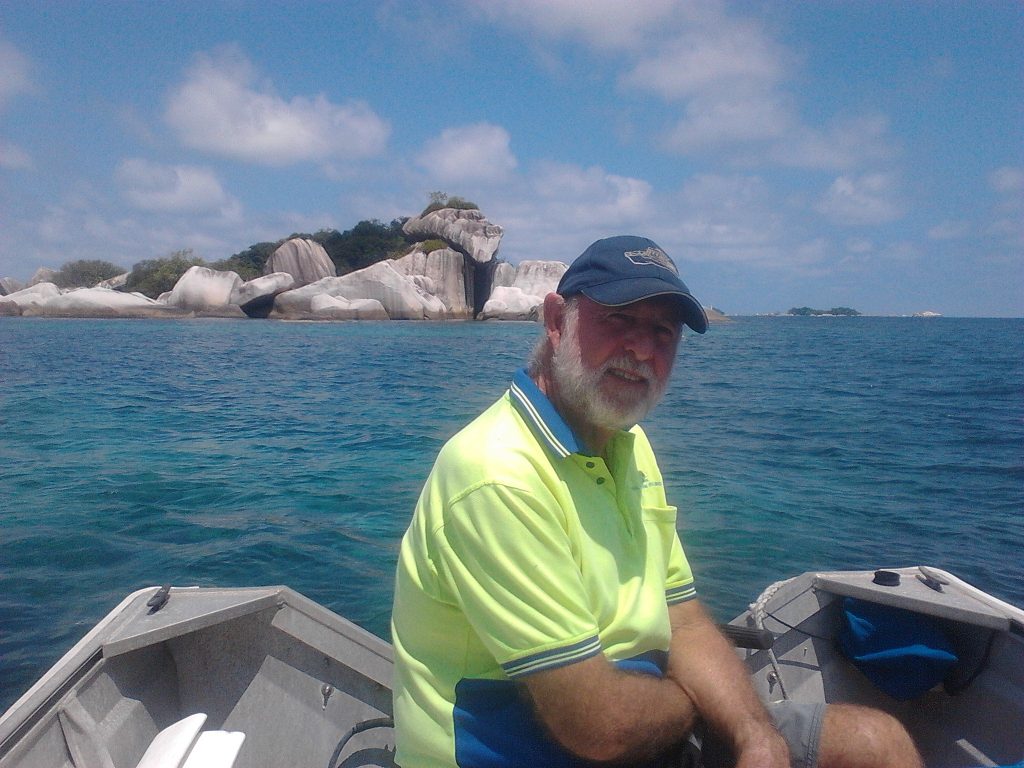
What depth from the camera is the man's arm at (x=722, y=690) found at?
1.77m

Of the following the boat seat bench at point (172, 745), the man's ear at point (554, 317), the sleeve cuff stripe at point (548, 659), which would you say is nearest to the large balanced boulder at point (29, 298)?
the boat seat bench at point (172, 745)

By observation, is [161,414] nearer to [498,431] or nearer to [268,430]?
[268,430]

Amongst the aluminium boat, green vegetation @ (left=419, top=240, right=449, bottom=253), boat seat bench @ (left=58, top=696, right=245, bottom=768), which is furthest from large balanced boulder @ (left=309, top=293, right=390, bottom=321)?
boat seat bench @ (left=58, top=696, right=245, bottom=768)

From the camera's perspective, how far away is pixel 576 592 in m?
1.58

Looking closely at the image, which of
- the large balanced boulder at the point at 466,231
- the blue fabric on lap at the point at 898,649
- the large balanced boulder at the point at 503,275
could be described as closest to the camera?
the blue fabric on lap at the point at 898,649

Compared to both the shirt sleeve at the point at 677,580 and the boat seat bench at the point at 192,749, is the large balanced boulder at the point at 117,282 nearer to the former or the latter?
the boat seat bench at the point at 192,749

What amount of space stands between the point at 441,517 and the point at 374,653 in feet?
5.44

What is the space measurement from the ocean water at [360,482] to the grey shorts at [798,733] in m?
1.29

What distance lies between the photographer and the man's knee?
Answer: 1939 millimetres

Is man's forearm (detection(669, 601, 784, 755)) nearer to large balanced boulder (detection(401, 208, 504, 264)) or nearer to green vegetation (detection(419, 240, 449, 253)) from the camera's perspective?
large balanced boulder (detection(401, 208, 504, 264))

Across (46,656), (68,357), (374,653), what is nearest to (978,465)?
(374,653)

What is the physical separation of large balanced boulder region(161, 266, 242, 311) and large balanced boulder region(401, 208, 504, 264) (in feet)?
64.5

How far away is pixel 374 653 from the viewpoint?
118 inches

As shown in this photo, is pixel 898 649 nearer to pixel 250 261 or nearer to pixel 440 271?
pixel 440 271
